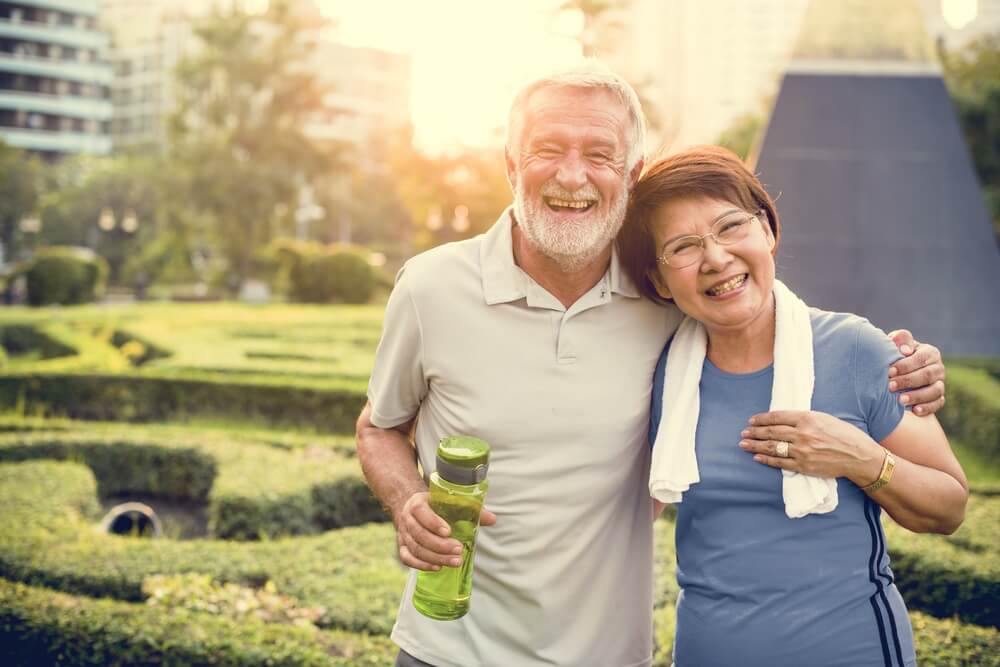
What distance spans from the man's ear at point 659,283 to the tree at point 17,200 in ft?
130

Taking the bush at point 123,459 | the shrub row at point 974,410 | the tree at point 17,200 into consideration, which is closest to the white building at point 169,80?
the tree at point 17,200

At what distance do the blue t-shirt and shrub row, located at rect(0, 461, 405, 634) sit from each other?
2419 millimetres

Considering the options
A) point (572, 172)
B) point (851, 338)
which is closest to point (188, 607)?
point (572, 172)

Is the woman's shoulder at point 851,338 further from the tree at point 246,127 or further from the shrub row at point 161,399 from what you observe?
the tree at point 246,127

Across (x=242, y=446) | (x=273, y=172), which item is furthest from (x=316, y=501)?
(x=273, y=172)

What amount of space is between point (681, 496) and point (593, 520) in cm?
23

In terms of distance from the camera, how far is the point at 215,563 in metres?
4.78

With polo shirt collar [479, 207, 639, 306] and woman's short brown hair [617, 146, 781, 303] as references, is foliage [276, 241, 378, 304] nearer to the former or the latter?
polo shirt collar [479, 207, 639, 306]

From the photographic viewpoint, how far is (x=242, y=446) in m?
7.09

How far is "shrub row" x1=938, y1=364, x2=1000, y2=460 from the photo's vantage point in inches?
316

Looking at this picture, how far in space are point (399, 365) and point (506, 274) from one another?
1.18ft

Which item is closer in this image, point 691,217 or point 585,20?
point 691,217

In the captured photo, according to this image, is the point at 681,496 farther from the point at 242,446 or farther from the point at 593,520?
the point at 242,446

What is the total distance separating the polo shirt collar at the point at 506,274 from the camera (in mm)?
2344
